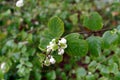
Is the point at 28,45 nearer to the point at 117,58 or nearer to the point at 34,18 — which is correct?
the point at 34,18

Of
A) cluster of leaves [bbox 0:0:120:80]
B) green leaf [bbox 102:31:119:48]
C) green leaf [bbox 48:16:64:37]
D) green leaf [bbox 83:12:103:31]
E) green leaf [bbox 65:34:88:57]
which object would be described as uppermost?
green leaf [bbox 48:16:64:37]

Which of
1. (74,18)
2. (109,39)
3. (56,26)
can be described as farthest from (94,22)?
(74,18)

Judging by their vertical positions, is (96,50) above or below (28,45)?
above

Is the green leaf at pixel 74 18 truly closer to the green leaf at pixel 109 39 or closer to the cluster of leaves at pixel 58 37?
the cluster of leaves at pixel 58 37

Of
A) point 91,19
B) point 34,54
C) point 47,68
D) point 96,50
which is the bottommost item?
point 47,68

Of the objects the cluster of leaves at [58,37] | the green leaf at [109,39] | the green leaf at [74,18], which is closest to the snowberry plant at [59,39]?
the cluster of leaves at [58,37]

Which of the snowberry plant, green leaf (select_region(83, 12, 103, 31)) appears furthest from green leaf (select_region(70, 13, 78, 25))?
the snowberry plant

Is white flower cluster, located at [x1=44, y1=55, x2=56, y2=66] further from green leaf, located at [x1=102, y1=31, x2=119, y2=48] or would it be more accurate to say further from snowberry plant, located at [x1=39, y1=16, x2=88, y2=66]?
green leaf, located at [x1=102, y1=31, x2=119, y2=48]

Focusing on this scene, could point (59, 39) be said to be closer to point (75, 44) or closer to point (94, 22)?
point (75, 44)

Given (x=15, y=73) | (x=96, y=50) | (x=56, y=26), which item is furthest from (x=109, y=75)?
(x=15, y=73)
